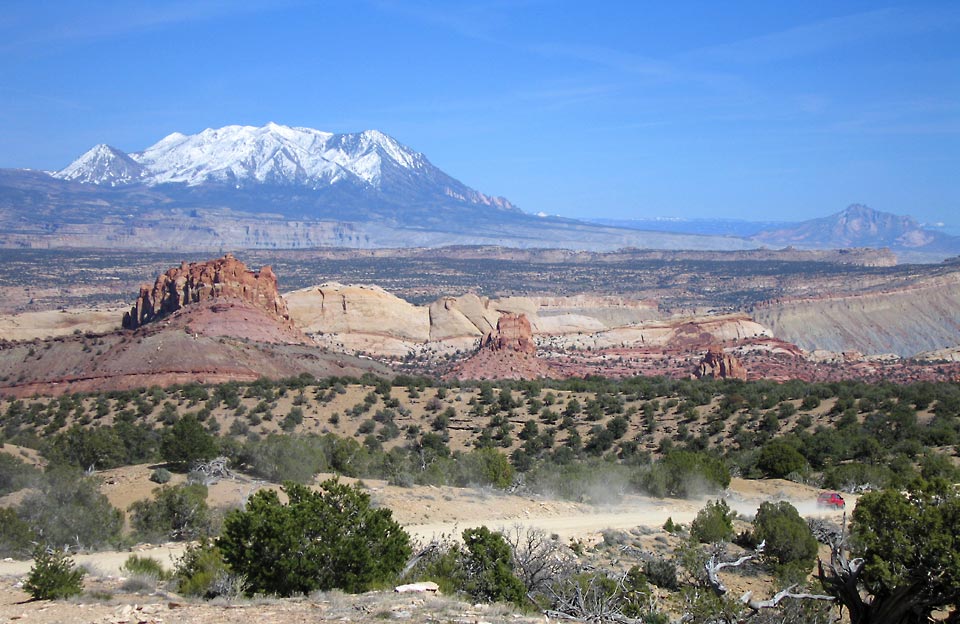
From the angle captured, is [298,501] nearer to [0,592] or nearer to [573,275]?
[0,592]

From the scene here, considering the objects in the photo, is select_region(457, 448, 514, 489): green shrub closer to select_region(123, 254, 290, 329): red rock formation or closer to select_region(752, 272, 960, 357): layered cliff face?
select_region(123, 254, 290, 329): red rock formation

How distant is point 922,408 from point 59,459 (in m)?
28.4

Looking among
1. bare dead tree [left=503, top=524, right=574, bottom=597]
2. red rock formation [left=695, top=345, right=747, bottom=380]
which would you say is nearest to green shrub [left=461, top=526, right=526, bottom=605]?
bare dead tree [left=503, top=524, right=574, bottom=597]

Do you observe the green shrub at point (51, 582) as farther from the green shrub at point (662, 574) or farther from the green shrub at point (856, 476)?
the green shrub at point (856, 476)

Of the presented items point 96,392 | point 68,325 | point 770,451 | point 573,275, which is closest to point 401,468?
point 770,451

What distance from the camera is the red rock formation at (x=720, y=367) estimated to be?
62.6 metres

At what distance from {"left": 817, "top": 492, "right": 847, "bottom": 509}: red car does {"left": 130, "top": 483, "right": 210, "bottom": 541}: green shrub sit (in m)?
14.4

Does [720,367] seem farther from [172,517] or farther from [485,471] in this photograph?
[172,517]

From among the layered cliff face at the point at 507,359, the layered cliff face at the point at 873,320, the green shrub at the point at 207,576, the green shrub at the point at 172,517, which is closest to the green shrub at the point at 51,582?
the green shrub at the point at 207,576

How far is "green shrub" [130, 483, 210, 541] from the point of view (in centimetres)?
1797

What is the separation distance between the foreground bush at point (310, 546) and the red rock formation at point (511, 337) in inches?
2018

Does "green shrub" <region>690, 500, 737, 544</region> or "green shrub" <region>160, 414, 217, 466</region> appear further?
"green shrub" <region>160, 414, 217, 466</region>

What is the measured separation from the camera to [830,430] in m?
32.6

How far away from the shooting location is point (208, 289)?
2547 inches
